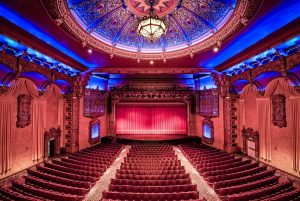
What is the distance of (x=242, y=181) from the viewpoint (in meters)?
6.29

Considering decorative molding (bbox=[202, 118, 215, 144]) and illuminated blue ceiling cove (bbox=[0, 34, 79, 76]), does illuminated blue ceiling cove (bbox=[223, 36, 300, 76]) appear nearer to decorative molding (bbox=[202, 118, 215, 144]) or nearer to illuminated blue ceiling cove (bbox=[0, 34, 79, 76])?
decorative molding (bbox=[202, 118, 215, 144])

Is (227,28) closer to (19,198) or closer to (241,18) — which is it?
(241,18)

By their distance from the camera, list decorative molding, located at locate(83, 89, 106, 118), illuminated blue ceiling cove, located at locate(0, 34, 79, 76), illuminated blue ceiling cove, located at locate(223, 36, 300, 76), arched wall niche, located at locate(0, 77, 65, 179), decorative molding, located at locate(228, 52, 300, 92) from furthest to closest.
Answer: decorative molding, located at locate(83, 89, 106, 118) < arched wall niche, located at locate(0, 77, 65, 179) < decorative molding, located at locate(228, 52, 300, 92) < illuminated blue ceiling cove, located at locate(223, 36, 300, 76) < illuminated blue ceiling cove, located at locate(0, 34, 79, 76)

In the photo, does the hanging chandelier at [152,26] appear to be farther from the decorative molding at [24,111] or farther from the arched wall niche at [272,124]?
the decorative molding at [24,111]

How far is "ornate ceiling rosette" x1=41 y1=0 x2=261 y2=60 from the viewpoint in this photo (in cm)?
555

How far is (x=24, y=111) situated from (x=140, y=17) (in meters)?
7.39

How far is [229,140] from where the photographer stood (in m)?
11.8

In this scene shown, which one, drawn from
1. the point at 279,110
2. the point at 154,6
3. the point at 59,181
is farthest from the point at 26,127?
the point at 279,110

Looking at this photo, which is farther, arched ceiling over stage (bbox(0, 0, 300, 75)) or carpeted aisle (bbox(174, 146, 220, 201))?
carpeted aisle (bbox(174, 146, 220, 201))

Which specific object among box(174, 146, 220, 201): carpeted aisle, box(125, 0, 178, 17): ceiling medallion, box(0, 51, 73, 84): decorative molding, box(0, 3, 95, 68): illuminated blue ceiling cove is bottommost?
box(174, 146, 220, 201): carpeted aisle

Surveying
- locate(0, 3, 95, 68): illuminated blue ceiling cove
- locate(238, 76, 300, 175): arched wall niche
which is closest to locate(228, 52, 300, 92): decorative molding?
locate(238, 76, 300, 175): arched wall niche

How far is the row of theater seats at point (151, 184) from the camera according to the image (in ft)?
16.7

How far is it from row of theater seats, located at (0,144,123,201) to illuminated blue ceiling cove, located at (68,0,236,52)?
603 centimetres

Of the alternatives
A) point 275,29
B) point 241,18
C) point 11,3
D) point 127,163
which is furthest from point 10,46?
point 275,29
